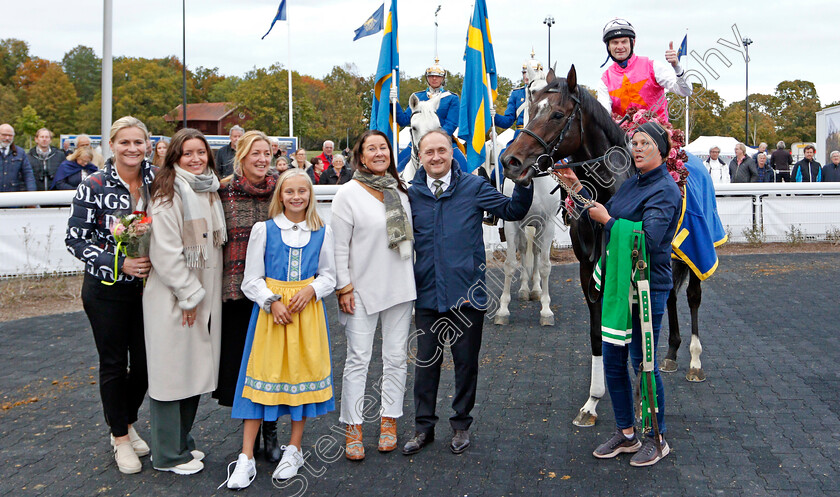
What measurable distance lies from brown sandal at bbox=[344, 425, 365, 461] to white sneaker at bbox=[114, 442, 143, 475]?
4.17 feet

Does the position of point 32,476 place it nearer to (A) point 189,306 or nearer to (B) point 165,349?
(B) point 165,349

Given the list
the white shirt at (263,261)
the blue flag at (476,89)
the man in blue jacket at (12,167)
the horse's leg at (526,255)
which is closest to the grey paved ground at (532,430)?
the white shirt at (263,261)

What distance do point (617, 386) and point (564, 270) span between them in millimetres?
7710

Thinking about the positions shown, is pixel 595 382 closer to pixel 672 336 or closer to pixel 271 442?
pixel 672 336

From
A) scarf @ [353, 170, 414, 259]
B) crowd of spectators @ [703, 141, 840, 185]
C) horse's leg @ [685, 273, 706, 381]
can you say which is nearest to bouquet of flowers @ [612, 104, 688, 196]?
horse's leg @ [685, 273, 706, 381]

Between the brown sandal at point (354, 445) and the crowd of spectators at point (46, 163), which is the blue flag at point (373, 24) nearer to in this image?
the crowd of spectators at point (46, 163)

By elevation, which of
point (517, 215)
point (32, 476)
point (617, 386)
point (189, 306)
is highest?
point (517, 215)

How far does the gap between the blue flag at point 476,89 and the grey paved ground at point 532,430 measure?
2236 millimetres

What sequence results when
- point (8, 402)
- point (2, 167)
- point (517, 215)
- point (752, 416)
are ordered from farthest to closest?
point (2, 167)
point (8, 402)
point (752, 416)
point (517, 215)

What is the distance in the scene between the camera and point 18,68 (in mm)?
74688

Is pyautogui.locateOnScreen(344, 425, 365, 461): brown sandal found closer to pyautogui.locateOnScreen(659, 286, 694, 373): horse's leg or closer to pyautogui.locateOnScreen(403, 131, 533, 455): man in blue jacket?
pyautogui.locateOnScreen(403, 131, 533, 455): man in blue jacket

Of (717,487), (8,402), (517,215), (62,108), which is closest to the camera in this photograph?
(717,487)

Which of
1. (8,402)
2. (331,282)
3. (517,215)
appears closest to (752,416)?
(517,215)

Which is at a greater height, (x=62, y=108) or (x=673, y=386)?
(x=62, y=108)
